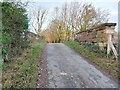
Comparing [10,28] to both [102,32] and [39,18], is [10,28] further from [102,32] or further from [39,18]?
[39,18]

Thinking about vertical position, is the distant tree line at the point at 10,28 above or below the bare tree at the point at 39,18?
below

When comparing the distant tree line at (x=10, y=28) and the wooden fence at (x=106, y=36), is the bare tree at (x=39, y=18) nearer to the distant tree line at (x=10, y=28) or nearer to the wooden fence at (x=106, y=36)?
the wooden fence at (x=106, y=36)

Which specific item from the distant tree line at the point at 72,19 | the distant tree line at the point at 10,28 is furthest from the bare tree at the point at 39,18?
the distant tree line at the point at 10,28

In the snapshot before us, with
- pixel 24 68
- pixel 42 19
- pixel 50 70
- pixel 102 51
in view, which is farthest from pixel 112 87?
pixel 42 19

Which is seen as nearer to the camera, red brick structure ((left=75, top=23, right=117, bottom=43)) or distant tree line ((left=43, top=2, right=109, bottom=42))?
red brick structure ((left=75, top=23, right=117, bottom=43))

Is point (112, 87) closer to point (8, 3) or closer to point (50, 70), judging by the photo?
point (50, 70)

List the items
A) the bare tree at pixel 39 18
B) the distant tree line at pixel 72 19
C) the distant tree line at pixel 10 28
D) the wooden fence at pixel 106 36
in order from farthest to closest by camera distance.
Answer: the bare tree at pixel 39 18 < the distant tree line at pixel 72 19 < the wooden fence at pixel 106 36 < the distant tree line at pixel 10 28

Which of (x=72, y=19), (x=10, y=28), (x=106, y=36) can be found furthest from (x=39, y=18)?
(x=10, y=28)

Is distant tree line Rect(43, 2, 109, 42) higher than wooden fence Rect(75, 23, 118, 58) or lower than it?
higher

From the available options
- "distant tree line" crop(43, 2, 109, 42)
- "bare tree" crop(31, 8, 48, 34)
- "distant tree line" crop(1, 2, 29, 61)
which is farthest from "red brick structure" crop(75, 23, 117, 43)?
"bare tree" crop(31, 8, 48, 34)

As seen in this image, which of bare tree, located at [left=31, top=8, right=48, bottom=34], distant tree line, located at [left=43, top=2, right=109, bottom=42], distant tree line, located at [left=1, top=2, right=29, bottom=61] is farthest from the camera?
bare tree, located at [left=31, top=8, right=48, bottom=34]

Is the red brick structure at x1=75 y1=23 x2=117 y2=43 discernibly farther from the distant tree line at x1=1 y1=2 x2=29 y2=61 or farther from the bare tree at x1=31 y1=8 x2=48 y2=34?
the bare tree at x1=31 y1=8 x2=48 y2=34

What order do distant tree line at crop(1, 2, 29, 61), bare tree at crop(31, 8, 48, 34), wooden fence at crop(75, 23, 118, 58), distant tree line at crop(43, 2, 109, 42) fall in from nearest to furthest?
distant tree line at crop(1, 2, 29, 61), wooden fence at crop(75, 23, 118, 58), distant tree line at crop(43, 2, 109, 42), bare tree at crop(31, 8, 48, 34)

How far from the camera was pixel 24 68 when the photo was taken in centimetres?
382
